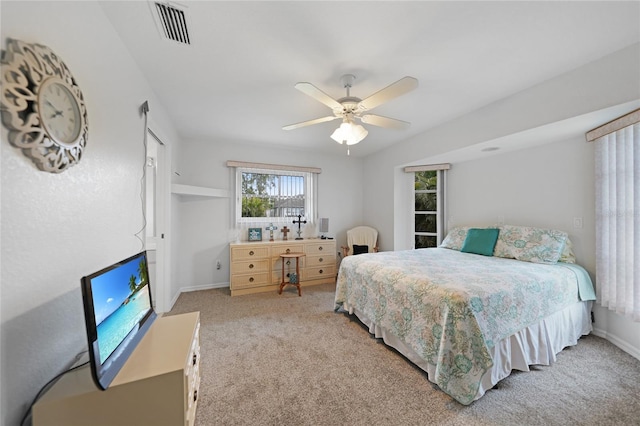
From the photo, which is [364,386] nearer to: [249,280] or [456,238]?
[249,280]

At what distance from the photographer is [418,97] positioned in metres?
2.46

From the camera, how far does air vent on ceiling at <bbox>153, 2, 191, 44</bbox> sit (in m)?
1.38

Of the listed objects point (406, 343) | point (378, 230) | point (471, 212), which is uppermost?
point (471, 212)

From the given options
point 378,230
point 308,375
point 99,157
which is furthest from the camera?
point 378,230

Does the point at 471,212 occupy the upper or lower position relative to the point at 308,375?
upper

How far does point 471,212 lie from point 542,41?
7.80 feet

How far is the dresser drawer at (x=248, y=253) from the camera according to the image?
11.9 feet

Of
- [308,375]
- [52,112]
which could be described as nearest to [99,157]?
[52,112]

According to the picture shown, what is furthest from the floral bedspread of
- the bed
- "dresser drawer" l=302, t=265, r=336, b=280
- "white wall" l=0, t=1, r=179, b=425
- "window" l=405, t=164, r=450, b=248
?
"white wall" l=0, t=1, r=179, b=425

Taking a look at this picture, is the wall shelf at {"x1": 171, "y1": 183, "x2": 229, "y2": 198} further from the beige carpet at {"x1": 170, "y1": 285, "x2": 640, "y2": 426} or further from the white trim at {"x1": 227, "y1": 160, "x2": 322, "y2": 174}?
the beige carpet at {"x1": 170, "y1": 285, "x2": 640, "y2": 426}

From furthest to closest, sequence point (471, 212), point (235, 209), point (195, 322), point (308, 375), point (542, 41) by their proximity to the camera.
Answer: point (235, 209) → point (471, 212) → point (308, 375) → point (542, 41) → point (195, 322)

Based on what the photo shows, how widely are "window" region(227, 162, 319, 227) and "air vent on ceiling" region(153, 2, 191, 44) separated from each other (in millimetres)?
2544

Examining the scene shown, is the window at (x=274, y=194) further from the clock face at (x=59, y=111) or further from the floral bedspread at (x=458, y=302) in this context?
the clock face at (x=59, y=111)

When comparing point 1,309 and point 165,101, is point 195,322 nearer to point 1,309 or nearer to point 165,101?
point 1,309
